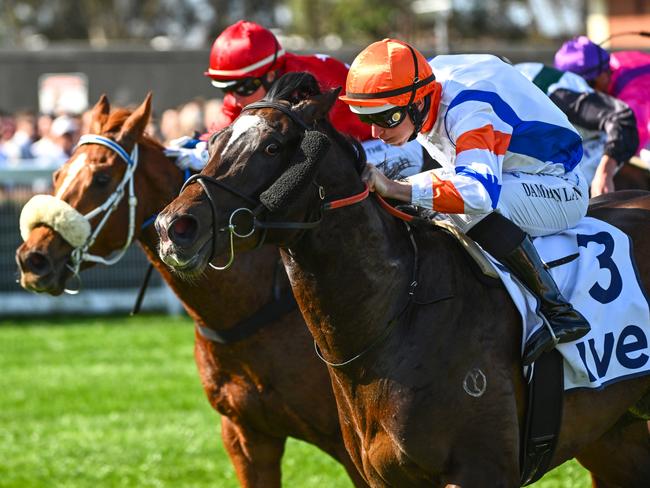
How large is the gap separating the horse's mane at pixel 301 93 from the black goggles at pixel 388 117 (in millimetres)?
134

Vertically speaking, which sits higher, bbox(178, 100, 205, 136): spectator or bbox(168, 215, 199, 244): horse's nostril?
bbox(168, 215, 199, 244): horse's nostril

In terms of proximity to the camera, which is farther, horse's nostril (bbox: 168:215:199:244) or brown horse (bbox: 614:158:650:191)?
brown horse (bbox: 614:158:650:191)

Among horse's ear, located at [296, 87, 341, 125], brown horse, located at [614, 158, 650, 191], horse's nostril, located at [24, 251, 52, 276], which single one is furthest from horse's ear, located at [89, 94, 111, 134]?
brown horse, located at [614, 158, 650, 191]

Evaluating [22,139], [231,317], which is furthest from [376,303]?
[22,139]

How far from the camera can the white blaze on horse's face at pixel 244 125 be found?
3686 mm

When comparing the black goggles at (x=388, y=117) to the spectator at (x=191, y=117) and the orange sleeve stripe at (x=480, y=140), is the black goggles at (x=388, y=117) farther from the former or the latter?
the spectator at (x=191, y=117)

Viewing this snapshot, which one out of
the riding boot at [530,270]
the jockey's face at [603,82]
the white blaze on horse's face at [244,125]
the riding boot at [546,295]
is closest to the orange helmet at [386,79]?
the white blaze on horse's face at [244,125]

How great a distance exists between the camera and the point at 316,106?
3771 millimetres

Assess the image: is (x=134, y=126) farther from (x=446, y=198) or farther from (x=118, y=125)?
(x=446, y=198)

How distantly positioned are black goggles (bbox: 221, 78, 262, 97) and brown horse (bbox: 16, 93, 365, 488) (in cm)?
44

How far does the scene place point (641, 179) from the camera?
725 cm

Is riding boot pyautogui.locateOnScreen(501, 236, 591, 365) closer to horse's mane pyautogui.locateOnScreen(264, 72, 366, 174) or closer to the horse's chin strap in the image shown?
horse's mane pyautogui.locateOnScreen(264, 72, 366, 174)

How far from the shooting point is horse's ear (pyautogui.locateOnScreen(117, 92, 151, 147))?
529cm

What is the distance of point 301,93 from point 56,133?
409 inches
